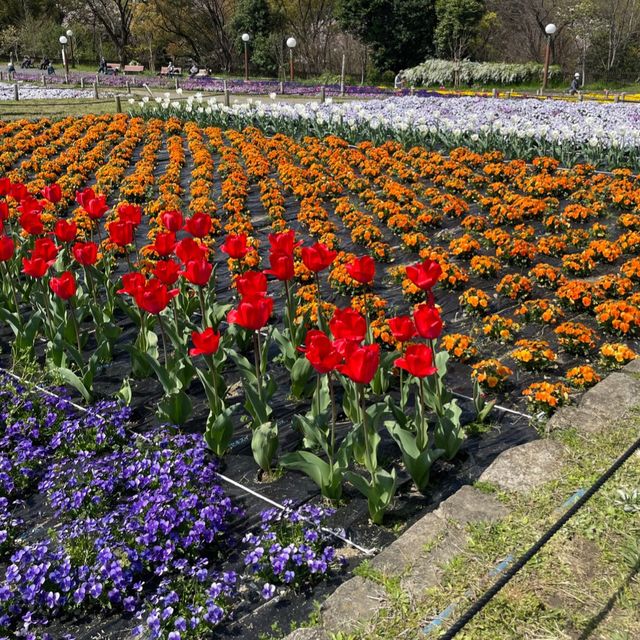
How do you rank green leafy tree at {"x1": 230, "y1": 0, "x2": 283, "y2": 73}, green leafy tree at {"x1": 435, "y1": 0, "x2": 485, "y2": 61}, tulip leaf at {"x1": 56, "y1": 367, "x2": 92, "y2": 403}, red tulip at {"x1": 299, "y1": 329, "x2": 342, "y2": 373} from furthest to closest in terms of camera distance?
green leafy tree at {"x1": 230, "y1": 0, "x2": 283, "y2": 73}, green leafy tree at {"x1": 435, "y1": 0, "x2": 485, "y2": 61}, tulip leaf at {"x1": 56, "y1": 367, "x2": 92, "y2": 403}, red tulip at {"x1": 299, "y1": 329, "x2": 342, "y2": 373}

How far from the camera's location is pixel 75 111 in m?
21.8

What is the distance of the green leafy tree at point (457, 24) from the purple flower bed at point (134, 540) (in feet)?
122

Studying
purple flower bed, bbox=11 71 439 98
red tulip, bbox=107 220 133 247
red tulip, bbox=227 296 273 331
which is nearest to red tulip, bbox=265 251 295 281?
red tulip, bbox=227 296 273 331

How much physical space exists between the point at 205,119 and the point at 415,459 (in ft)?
48.2

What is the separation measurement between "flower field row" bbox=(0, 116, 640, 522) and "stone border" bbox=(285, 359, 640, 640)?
24 centimetres

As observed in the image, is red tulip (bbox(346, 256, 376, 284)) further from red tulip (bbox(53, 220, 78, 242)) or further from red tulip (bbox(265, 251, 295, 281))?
red tulip (bbox(53, 220, 78, 242))

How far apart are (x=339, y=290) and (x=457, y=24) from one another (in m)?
35.6

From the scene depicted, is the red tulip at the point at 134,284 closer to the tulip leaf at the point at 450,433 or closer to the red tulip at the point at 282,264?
the red tulip at the point at 282,264

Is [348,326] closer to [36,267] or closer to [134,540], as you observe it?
[134,540]

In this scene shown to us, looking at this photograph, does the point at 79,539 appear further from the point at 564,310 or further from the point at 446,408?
the point at 564,310

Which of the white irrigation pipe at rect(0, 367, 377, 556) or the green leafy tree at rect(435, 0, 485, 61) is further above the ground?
the green leafy tree at rect(435, 0, 485, 61)

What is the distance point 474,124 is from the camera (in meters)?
11.8

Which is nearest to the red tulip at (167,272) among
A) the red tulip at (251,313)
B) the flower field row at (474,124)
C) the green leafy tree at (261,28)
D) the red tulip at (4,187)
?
the red tulip at (251,313)

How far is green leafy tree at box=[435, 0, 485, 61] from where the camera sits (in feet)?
121
